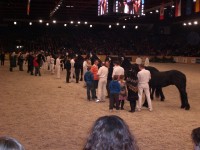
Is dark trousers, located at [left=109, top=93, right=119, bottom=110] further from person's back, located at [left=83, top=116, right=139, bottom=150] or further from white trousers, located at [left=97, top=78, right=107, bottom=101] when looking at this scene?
person's back, located at [left=83, top=116, right=139, bottom=150]

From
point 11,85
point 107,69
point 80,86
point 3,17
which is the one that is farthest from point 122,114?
point 3,17

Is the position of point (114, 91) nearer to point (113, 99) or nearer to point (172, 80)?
point (113, 99)

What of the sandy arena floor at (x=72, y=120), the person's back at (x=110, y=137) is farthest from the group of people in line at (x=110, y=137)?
the sandy arena floor at (x=72, y=120)

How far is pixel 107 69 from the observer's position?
1534 cm

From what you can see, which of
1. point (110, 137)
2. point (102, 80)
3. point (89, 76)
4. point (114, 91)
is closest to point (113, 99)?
point (114, 91)

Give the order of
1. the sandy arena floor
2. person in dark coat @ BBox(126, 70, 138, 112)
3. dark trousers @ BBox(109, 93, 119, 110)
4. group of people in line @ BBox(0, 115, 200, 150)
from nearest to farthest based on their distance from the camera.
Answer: group of people in line @ BBox(0, 115, 200, 150) → the sandy arena floor → person in dark coat @ BBox(126, 70, 138, 112) → dark trousers @ BBox(109, 93, 119, 110)

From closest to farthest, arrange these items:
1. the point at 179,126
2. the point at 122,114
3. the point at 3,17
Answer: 1. the point at 179,126
2. the point at 122,114
3. the point at 3,17

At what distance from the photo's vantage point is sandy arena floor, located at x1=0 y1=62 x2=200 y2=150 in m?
9.02

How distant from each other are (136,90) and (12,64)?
794 inches

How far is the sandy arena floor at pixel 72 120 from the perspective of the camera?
355 inches

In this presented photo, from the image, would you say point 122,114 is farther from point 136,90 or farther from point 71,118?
point 71,118

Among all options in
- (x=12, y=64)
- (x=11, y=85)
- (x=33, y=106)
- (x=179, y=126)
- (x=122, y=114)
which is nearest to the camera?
(x=179, y=126)

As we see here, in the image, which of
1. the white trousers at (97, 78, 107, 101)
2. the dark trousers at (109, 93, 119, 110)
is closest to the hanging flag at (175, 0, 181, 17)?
the white trousers at (97, 78, 107, 101)

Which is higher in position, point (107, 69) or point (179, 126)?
point (107, 69)
